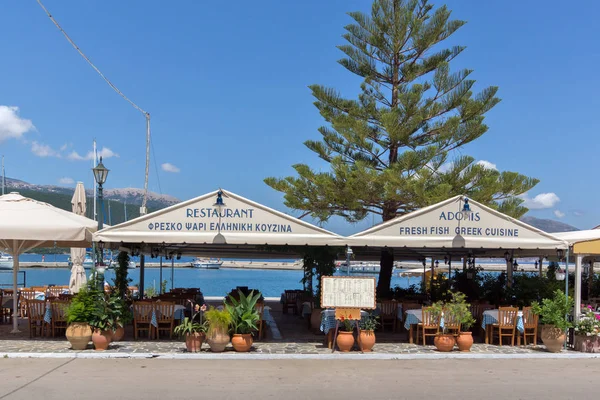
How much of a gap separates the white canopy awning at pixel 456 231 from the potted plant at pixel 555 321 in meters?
0.94

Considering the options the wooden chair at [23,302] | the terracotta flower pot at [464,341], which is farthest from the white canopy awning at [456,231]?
the wooden chair at [23,302]

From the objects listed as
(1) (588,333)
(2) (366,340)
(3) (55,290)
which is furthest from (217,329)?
(3) (55,290)

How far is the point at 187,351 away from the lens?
926 cm

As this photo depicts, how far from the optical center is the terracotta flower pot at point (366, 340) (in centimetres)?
948

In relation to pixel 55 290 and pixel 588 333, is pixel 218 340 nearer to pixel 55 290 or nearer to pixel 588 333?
pixel 588 333

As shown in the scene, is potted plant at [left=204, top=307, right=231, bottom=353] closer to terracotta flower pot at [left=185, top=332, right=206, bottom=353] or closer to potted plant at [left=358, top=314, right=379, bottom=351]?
terracotta flower pot at [left=185, top=332, right=206, bottom=353]

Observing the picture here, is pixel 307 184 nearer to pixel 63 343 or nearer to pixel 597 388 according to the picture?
pixel 63 343

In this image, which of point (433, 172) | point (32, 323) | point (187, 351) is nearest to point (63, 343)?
point (32, 323)

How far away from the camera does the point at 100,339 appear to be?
9172 millimetres

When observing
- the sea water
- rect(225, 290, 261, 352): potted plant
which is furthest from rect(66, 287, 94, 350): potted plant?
the sea water

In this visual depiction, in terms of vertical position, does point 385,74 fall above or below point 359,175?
above

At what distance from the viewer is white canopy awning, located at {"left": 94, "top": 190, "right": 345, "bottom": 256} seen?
32.1 feet

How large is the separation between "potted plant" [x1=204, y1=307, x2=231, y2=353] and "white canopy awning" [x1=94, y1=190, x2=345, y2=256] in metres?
1.22

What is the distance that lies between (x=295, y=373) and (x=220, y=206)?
3.22 m
